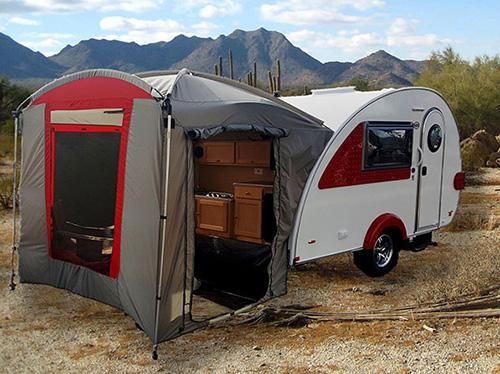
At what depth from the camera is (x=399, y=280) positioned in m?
7.61

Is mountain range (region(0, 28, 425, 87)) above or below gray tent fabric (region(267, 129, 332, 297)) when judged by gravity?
above

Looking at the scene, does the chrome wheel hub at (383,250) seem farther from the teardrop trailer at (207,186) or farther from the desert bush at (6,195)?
the desert bush at (6,195)

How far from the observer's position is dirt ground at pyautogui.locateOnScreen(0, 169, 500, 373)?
16.4ft

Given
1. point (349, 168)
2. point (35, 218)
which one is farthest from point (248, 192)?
point (35, 218)

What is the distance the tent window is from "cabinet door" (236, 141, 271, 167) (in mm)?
1923

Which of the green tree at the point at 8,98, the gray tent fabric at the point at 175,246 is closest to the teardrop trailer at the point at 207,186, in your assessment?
the gray tent fabric at the point at 175,246

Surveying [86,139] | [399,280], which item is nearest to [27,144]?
[86,139]

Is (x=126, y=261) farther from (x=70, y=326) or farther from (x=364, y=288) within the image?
(x=364, y=288)

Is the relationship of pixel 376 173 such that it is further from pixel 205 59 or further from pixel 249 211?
pixel 205 59

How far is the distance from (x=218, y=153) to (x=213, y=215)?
106cm

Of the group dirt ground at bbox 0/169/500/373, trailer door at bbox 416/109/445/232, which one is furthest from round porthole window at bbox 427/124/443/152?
dirt ground at bbox 0/169/500/373

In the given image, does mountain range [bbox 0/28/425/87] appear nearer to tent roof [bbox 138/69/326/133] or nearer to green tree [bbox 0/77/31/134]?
green tree [bbox 0/77/31/134]

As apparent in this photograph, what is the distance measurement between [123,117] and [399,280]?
4.02m

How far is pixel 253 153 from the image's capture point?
7.62 m
